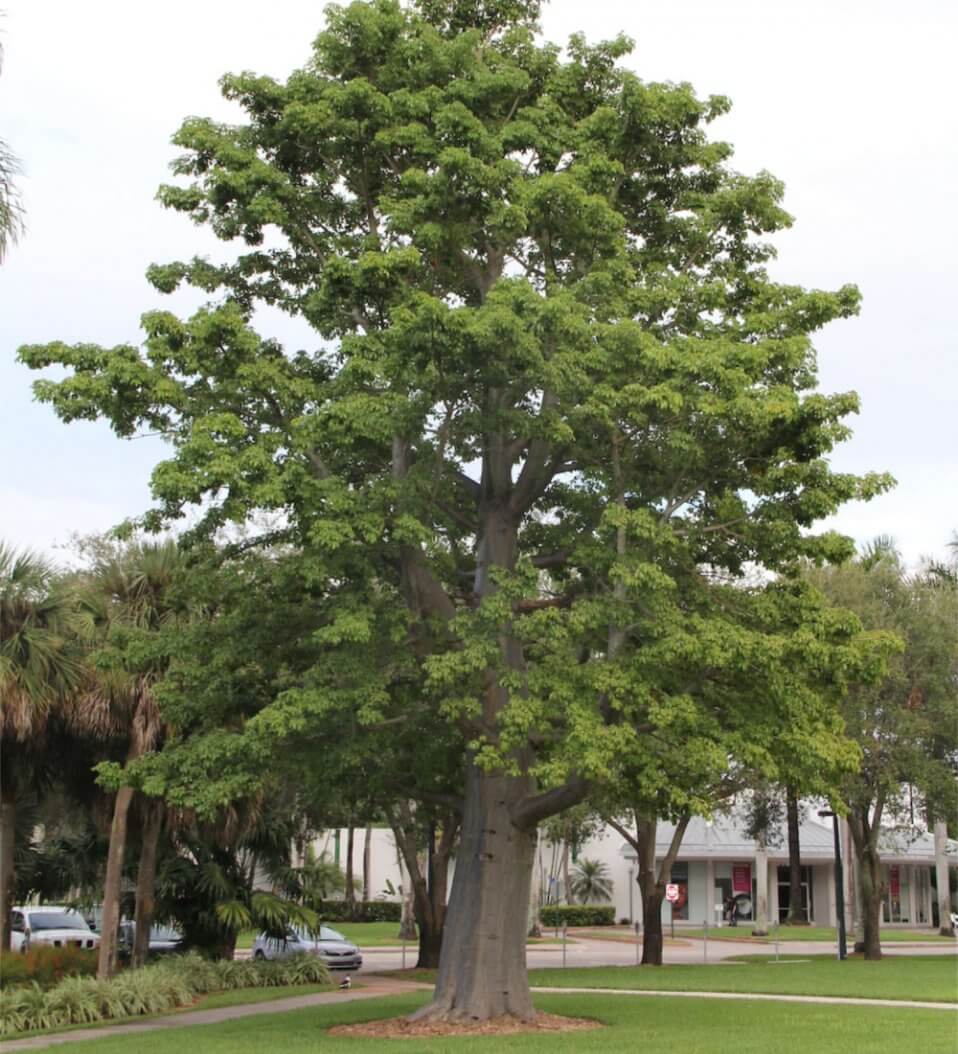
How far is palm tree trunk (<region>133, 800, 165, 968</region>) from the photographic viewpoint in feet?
79.8

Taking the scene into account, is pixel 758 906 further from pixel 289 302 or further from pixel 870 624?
pixel 289 302

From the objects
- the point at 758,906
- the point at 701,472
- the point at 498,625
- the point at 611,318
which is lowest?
the point at 758,906

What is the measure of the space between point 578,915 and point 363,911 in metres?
9.97

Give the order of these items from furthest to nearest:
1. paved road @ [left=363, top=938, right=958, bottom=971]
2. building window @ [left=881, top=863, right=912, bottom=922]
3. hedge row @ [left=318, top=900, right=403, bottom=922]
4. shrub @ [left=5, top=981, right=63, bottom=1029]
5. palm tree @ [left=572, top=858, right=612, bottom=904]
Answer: palm tree @ [left=572, top=858, right=612, bottom=904]
building window @ [left=881, top=863, right=912, bottom=922]
hedge row @ [left=318, top=900, right=403, bottom=922]
paved road @ [left=363, top=938, right=958, bottom=971]
shrub @ [left=5, top=981, right=63, bottom=1029]

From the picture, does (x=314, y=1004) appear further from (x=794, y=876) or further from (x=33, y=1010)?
(x=794, y=876)

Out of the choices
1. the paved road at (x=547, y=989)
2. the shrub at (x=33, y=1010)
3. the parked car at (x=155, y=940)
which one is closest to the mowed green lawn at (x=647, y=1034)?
the paved road at (x=547, y=989)

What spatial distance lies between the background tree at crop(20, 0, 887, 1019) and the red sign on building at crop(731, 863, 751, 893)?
47.5m

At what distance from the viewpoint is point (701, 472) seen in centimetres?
1820

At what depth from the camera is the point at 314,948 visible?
31.2 metres

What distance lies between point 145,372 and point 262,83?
4.85 m

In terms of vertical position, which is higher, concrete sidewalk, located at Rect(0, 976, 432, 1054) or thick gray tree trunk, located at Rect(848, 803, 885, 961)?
thick gray tree trunk, located at Rect(848, 803, 885, 961)

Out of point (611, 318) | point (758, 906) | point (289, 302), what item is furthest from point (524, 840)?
point (758, 906)

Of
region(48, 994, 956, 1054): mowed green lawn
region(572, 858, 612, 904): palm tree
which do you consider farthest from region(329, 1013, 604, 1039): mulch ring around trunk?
region(572, 858, 612, 904): palm tree

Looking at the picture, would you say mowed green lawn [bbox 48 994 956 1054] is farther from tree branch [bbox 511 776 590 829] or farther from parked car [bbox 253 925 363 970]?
parked car [bbox 253 925 363 970]
